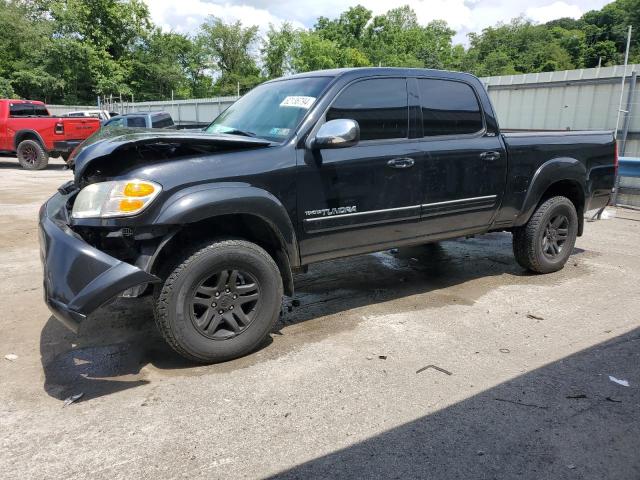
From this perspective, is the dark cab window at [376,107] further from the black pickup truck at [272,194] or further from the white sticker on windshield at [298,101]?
the white sticker on windshield at [298,101]

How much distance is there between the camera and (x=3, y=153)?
15.4m

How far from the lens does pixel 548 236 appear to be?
17.6ft

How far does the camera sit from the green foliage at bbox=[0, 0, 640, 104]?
3975 cm

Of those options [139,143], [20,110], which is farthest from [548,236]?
[20,110]

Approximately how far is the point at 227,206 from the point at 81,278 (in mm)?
930

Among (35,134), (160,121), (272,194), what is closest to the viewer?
(272,194)

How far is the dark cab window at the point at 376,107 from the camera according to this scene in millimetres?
3869

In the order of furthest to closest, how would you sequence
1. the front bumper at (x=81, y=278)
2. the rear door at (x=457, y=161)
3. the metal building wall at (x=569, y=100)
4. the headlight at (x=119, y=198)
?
1. the metal building wall at (x=569, y=100)
2. the rear door at (x=457, y=161)
3. the headlight at (x=119, y=198)
4. the front bumper at (x=81, y=278)

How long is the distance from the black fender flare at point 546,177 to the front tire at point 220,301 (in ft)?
9.33

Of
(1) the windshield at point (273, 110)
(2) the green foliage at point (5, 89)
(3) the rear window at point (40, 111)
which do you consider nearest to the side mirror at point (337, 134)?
(1) the windshield at point (273, 110)

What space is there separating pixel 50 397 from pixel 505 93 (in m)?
12.2

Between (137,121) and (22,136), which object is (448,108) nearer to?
(137,121)

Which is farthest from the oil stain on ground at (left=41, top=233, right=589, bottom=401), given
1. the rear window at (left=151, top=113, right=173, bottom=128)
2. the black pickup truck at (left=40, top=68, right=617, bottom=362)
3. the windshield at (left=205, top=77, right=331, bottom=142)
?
the rear window at (left=151, top=113, right=173, bottom=128)

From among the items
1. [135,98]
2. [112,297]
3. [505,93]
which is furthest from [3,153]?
[135,98]
